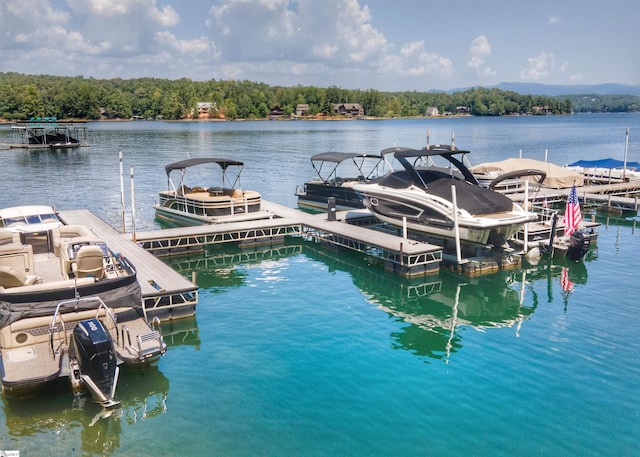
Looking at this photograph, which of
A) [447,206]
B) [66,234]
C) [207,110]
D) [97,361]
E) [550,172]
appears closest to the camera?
[97,361]

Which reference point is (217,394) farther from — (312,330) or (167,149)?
(167,149)

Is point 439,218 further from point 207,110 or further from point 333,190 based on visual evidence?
point 207,110

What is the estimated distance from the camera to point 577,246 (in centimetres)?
2214

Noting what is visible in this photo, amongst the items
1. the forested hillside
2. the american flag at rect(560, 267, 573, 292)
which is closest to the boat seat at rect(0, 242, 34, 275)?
the american flag at rect(560, 267, 573, 292)

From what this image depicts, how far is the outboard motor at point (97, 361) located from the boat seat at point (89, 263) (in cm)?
232

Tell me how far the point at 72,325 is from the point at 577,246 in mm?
18730

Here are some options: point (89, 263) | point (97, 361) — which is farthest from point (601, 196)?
point (97, 361)

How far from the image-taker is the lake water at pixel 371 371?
406 inches

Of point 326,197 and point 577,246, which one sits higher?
point 326,197

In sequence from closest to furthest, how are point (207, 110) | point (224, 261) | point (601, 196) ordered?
point (224, 261), point (601, 196), point (207, 110)

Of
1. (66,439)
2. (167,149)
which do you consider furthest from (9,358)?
(167,149)

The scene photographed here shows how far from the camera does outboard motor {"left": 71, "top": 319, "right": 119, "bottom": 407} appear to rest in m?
10.8

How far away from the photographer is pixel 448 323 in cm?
1666

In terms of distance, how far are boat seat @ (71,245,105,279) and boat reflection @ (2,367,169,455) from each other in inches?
108
